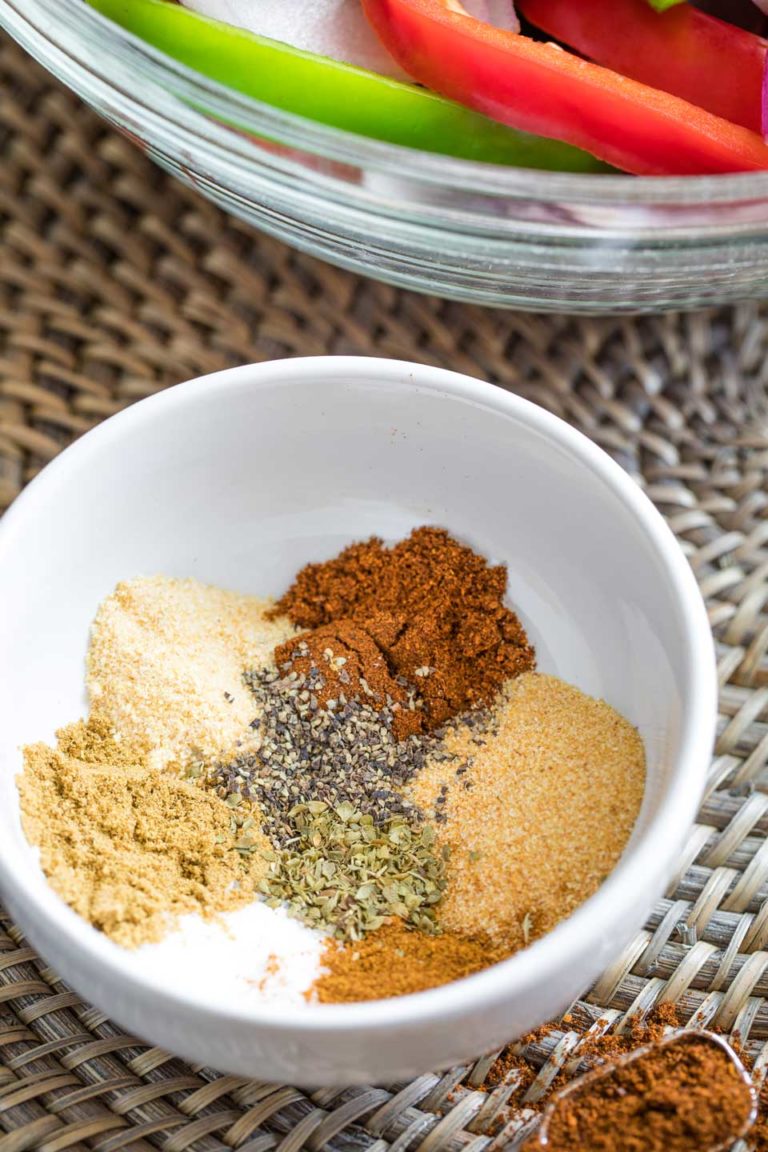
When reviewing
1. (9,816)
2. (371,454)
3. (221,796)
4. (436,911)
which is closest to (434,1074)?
(436,911)

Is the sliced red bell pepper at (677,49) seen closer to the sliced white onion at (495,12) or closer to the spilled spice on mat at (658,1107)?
the sliced white onion at (495,12)

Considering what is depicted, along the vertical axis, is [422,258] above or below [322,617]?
above

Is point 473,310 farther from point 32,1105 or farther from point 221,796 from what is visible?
point 32,1105

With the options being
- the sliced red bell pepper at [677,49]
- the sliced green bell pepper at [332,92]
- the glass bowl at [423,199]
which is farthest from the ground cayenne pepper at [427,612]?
the sliced red bell pepper at [677,49]

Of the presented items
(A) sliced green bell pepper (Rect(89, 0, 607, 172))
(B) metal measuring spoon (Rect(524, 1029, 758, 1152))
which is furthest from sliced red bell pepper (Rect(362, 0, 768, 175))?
(B) metal measuring spoon (Rect(524, 1029, 758, 1152))

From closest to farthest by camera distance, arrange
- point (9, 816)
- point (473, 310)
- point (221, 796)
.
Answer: point (9, 816), point (221, 796), point (473, 310)

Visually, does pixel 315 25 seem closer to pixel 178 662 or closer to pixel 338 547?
pixel 338 547

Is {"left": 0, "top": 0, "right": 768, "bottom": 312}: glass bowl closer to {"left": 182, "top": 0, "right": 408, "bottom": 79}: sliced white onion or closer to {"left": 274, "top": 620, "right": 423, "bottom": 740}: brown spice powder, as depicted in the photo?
{"left": 182, "top": 0, "right": 408, "bottom": 79}: sliced white onion
